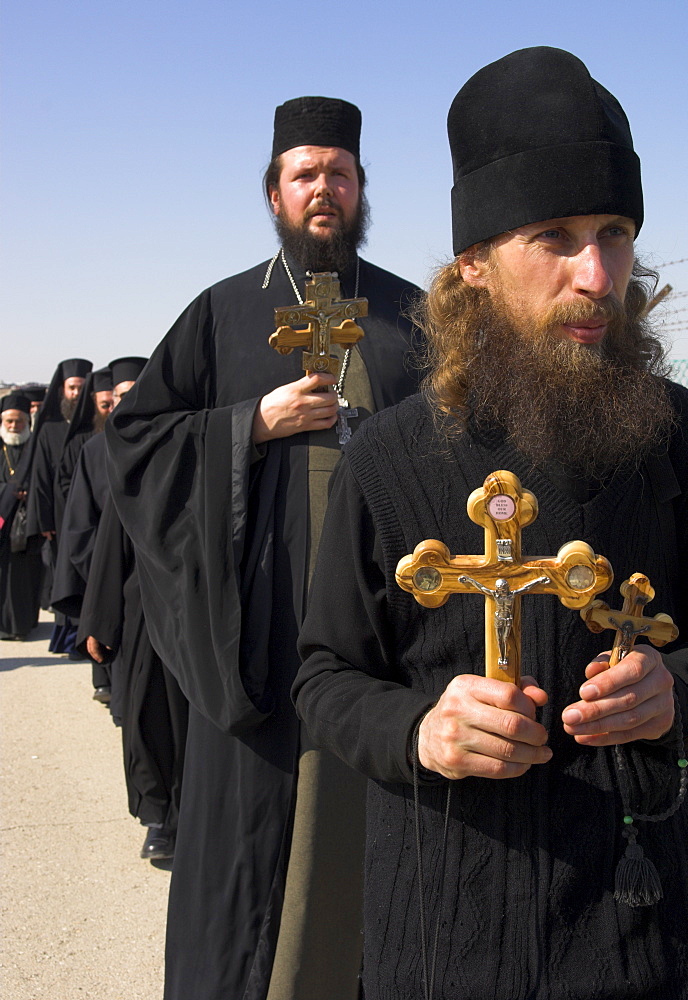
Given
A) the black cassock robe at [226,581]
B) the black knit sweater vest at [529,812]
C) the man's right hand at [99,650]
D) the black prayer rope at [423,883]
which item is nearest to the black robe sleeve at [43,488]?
the man's right hand at [99,650]

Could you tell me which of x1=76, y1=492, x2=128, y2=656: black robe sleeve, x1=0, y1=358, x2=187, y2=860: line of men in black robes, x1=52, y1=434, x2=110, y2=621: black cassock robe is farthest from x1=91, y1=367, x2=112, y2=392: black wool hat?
x1=76, y1=492, x2=128, y2=656: black robe sleeve

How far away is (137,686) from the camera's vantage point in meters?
5.09

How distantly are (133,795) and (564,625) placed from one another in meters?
3.94

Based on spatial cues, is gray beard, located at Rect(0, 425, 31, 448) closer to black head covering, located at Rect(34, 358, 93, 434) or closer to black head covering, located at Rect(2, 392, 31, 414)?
black head covering, located at Rect(2, 392, 31, 414)

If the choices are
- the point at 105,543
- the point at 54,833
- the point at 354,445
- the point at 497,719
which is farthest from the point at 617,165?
the point at 54,833

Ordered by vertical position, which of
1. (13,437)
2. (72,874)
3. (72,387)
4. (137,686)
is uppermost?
(72,387)

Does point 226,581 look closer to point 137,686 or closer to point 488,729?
point 488,729

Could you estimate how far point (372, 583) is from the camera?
5.74 ft

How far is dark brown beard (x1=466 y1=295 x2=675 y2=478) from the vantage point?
1.71 metres

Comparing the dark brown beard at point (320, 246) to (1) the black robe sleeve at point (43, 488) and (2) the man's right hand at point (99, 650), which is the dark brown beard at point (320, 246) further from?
(1) the black robe sleeve at point (43, 488)

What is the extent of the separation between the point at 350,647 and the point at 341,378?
172 cm

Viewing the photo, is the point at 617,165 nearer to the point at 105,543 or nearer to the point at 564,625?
the point at 564,625

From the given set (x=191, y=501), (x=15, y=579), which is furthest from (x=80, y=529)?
(x=15, y=579)

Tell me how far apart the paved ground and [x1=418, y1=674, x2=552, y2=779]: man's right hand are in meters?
2.84
